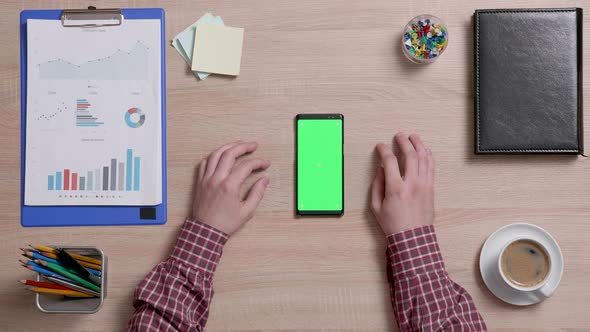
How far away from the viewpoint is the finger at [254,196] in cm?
90

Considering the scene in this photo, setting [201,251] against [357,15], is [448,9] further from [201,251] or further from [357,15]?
[201,251]

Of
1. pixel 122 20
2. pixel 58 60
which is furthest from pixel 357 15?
pixel 58 60

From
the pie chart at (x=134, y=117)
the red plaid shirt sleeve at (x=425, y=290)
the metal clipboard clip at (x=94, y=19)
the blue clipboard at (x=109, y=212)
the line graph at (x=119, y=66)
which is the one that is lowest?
the red plaid shirt sleeve at (x=425, y=290)

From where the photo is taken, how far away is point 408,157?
2.93ft

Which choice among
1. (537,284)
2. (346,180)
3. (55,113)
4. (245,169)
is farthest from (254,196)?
(537,284)

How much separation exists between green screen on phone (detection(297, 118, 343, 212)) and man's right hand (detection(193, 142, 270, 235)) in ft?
0.23

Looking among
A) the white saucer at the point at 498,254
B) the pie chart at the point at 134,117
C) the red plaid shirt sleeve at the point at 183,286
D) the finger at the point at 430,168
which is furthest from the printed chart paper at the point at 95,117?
the white saucer at the point at 498,254

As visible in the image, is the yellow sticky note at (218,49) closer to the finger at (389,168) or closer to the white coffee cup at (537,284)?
the finger at (389,168)

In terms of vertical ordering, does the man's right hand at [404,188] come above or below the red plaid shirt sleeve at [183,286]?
above

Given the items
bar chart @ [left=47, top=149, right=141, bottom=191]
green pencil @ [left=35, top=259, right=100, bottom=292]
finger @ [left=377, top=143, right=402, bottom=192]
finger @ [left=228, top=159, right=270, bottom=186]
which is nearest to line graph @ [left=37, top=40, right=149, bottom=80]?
bar chart @ [left=47, top=149, right=141, bottom=191]

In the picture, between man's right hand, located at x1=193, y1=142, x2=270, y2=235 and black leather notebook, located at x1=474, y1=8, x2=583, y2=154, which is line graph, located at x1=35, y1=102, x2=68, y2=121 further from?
black leather notebook, located at x1=474, y1=8, x2=583, y2=154

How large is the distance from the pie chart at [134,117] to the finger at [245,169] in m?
0.20

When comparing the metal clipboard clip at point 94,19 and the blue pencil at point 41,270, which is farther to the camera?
the metal clipboard clip at point 94,19

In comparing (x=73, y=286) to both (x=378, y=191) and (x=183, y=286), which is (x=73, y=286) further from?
(x=378, y=191)
